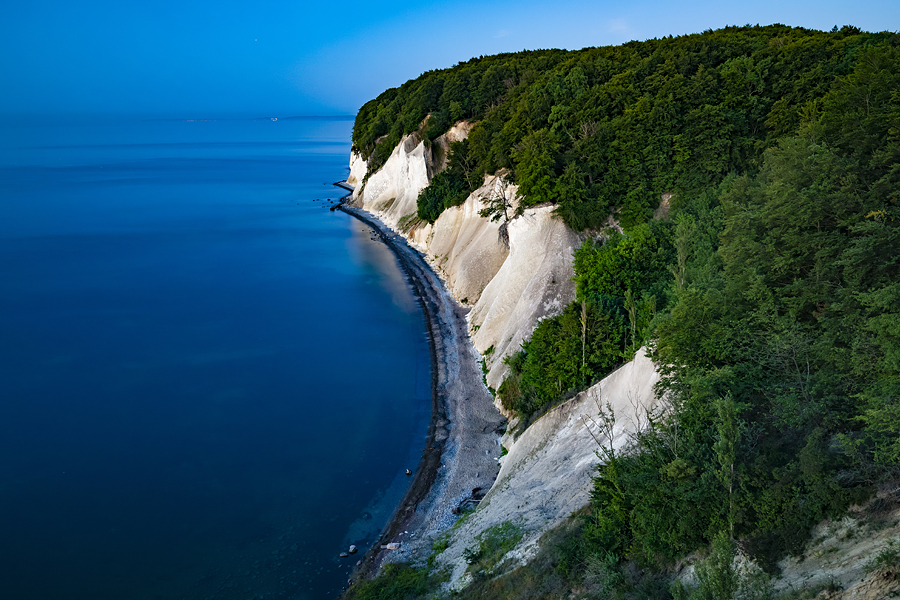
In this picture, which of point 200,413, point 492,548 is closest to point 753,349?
point 492,548

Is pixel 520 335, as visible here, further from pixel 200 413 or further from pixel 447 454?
pixel 200 413

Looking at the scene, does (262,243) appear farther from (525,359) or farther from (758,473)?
(758,473)

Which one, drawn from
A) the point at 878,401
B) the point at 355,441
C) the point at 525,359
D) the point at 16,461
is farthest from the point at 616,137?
the point at 16,461

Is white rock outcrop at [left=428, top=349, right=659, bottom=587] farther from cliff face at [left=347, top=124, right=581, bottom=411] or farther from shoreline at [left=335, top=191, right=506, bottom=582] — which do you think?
cliff face at [left=347, top=124, right=581, bottom=411]

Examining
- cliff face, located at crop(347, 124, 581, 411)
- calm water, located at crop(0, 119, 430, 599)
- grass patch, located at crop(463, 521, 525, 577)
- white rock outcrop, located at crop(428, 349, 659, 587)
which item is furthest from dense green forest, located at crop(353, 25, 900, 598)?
calm water, located at crop(0, 119, 430, 599)

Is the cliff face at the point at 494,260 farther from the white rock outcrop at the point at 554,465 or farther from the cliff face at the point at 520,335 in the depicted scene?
the white rock outcrop at the point at 554,465
